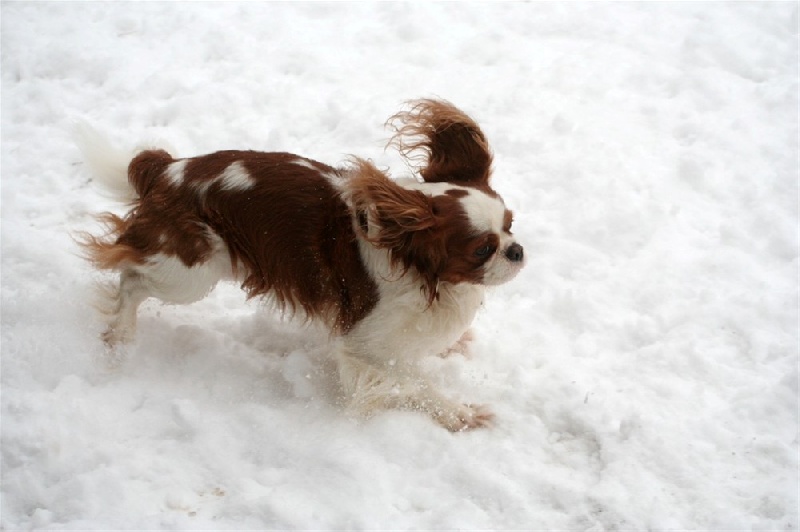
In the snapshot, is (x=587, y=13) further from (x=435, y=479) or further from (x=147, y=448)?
(x=147, y=448)

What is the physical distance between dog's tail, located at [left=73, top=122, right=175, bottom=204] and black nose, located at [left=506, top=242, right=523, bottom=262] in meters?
1.76

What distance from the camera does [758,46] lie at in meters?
5.96

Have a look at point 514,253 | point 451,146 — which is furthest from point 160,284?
point 514,253

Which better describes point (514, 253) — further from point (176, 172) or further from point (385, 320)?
point (176, 172)

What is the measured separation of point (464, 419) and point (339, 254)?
0.97 meters

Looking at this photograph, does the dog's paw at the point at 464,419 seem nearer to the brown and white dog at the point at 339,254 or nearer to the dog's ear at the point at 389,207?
the brown and white dog at the point at 339,254

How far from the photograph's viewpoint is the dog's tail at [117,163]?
3.79 m

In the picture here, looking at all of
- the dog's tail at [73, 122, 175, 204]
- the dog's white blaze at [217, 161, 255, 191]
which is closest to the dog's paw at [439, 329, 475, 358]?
the dog's white blaze at [217, 161, 255, 191]

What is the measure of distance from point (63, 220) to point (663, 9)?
16.9 feet

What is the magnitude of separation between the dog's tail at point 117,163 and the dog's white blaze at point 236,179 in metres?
0.39

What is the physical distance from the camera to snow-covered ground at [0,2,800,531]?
125 inches

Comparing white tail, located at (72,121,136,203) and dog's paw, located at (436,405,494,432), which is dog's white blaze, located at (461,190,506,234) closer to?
dog's paw, located at (436,405,494,432)

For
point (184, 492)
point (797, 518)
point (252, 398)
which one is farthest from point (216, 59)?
point (797, 518)

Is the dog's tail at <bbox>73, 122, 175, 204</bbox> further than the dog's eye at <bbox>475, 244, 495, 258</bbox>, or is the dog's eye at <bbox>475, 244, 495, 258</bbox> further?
the dog's tail at <bbox>73, 122, 175, 204</bbox>
